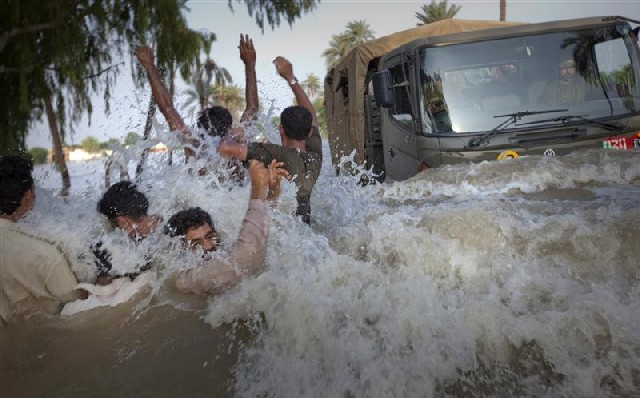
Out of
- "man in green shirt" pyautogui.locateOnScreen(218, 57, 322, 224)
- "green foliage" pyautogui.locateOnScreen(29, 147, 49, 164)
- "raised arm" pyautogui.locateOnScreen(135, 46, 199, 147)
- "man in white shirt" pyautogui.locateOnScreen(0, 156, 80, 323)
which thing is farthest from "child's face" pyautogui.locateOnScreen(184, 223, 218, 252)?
"green foliage" pyautogui.locateOnScreen(29, 147, 49, 164)

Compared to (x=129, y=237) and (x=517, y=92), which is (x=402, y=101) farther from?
(x=129, y=237)

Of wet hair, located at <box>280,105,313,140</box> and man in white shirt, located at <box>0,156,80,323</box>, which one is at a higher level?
wet hair, located at <box>280,105,313,140</box>

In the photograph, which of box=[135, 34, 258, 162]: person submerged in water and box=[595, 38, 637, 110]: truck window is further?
box=[595, 38, 637, 110]: truck window

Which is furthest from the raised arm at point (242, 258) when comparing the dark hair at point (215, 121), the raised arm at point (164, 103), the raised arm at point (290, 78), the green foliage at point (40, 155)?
the green foliage at point (40, 155)

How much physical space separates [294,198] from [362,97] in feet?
14.1

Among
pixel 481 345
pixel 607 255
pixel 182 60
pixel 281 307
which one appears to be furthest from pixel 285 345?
pixel 182 60

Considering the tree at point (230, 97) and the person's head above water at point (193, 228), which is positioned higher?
the tree at point (230, 97)

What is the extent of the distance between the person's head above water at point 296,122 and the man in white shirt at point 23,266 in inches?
59.7

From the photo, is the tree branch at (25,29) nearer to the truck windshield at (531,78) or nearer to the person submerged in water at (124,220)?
A: the truck windshield at (531,78)

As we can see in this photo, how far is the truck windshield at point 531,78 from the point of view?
491 centimetres

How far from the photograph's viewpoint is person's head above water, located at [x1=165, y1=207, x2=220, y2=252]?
2.88m

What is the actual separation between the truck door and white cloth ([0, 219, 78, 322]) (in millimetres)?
3424

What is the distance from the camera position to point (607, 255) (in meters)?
2.77

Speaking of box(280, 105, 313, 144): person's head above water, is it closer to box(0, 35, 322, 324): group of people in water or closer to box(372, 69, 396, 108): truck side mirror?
box(0, 35, 322, 324): group of people in water
